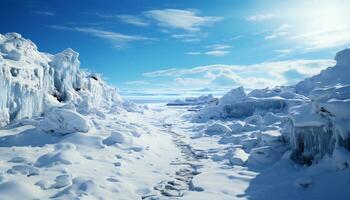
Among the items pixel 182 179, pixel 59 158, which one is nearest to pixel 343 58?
pixel 182 179

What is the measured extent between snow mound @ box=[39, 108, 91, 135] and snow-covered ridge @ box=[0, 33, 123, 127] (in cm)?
511

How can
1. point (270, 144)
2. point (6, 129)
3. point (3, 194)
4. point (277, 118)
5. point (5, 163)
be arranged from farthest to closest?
point (277, 118)
point (6, 129)
point (270, 144)
point (5, 163)
point (3, 194)

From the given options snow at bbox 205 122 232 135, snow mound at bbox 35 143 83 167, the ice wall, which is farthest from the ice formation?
snow mound at bbox 35 143 83 167

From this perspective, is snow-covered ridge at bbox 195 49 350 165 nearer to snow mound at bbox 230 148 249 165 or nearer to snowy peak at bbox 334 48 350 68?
snowy peak at bbox 334 48 350 68

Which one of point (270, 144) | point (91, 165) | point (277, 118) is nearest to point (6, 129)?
point (91, 165)

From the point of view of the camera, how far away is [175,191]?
47.6ft

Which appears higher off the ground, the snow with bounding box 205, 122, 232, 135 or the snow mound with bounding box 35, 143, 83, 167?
the snow mound with bounding box 35, 143, 83, 167

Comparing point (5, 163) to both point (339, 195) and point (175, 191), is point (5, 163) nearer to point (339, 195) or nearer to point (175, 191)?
point (175, 191)

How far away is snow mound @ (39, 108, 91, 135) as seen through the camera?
839 inches

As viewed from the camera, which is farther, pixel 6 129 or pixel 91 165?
pixel 6 129

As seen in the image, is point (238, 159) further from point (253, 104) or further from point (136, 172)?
point (253, 104)

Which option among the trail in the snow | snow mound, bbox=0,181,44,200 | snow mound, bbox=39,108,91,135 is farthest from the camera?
snow mound, bbox=39,108,91,135

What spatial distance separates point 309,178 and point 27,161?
13057 mm

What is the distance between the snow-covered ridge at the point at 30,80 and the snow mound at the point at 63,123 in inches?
201
